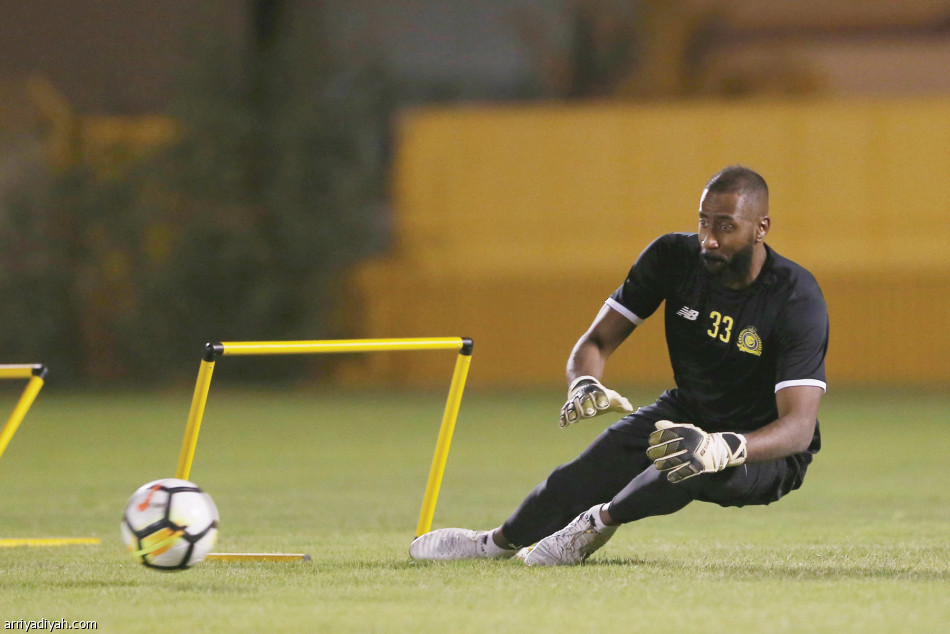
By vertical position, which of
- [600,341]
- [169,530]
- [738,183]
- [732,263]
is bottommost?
[169,530]

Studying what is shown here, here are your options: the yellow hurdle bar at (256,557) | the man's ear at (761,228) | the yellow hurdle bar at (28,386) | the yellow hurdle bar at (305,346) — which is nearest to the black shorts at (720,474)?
the man's ear at (761,228)

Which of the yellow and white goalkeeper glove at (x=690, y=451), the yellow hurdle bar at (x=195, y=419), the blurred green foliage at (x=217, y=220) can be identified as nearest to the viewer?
the yellow and white goalkeeper glove at (x=690, y=451)

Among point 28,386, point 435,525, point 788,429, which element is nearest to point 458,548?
point 788,429

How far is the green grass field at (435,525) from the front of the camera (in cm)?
504

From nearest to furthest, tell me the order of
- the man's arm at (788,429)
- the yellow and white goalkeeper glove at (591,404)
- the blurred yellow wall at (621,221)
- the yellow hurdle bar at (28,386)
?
the man's arm at (788,429), the yellow and white goalkeeper glove at (591,404), the yellow hurdle bar at (28,386), the blurred yellow wall at (621,221)

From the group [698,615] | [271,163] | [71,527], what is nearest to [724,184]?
[698,615]

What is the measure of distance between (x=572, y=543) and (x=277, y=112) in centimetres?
1740

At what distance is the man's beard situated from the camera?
5.84 meters

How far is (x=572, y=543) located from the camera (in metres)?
6.19

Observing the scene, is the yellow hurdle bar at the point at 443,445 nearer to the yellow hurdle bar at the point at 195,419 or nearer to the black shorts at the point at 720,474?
the black shorts at the point at 720,474

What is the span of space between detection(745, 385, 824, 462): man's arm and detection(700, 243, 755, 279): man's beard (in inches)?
22.5

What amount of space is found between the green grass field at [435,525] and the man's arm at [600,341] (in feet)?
2.99

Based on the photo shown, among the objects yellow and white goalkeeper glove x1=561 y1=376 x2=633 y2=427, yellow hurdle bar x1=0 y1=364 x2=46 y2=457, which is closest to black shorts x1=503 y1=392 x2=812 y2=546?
yellow and white goalkeeper glove x1=561 y1=376 x2=633 y2=427

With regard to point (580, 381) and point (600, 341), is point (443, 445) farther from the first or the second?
point (580, 381)
